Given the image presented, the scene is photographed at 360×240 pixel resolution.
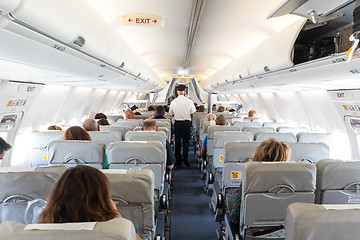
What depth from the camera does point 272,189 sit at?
263 cm

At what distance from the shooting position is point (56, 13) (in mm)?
2211

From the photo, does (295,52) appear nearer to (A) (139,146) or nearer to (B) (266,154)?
(B) (266,154)

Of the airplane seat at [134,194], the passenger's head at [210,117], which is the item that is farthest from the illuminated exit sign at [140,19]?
the passenger's head at [210,117]

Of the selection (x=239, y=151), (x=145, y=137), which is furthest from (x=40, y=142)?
(x=239, y=151)

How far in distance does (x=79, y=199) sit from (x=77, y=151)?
2.15m

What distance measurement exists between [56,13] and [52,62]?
3.85 ft

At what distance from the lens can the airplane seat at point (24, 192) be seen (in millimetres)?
2215

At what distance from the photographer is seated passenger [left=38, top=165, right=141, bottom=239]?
66.8 inches

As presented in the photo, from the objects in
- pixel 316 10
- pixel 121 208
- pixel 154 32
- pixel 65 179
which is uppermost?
pixel 154 32

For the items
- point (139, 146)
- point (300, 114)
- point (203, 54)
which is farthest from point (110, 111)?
point (139, 146)

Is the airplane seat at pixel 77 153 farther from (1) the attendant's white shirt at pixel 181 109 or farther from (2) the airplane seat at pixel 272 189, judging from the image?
(1) the attendant's white shirt at pixel 181 109

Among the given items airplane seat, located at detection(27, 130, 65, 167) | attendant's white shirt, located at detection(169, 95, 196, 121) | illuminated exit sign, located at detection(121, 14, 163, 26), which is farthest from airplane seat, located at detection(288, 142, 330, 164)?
attendant's white shirt, located at detection(169, 95, 196, 121)

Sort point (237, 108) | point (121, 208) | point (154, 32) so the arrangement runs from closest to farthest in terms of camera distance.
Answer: point (121, 208) → point (154, 32) → point (237, 108)

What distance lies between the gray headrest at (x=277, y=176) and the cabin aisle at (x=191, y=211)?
2286 mm
